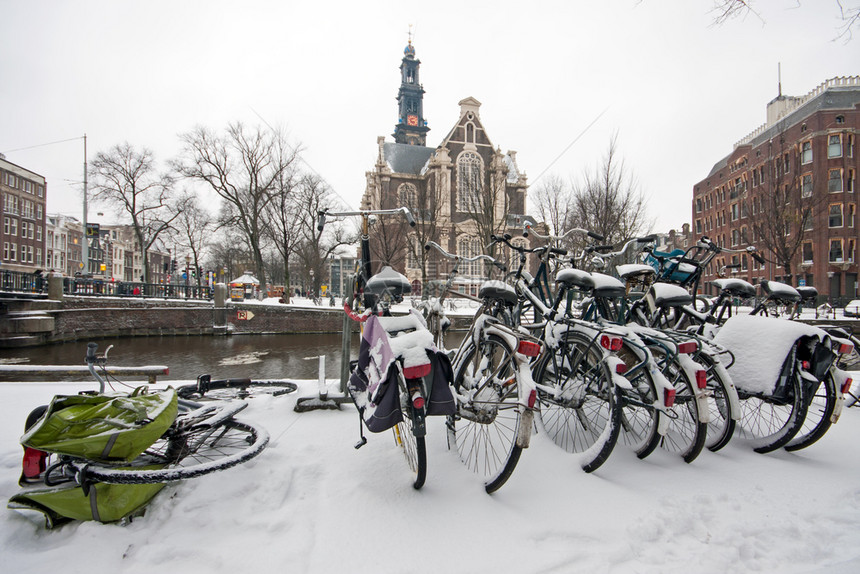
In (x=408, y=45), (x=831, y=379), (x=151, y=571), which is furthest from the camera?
(x=408, y=45)

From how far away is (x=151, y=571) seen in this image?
1596 millimetres

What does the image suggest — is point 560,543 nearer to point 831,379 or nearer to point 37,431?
point 831,379

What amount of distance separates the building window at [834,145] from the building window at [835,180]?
1.24m

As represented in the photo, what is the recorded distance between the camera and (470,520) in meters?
1.93

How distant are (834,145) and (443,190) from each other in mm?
30390

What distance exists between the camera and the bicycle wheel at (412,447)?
2.01 m

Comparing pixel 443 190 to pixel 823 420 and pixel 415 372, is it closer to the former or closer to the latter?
pixel 823 420

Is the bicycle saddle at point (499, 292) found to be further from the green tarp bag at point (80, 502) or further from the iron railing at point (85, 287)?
the iron railing at point (85, 287)

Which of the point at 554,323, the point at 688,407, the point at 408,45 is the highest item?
the point at 408,45

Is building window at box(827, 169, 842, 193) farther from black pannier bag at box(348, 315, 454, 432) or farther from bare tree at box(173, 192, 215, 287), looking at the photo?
bare tree at box(173, 192, 215, 287)

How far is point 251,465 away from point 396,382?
1.13 metres

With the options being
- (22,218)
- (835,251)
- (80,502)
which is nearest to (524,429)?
(80,502)

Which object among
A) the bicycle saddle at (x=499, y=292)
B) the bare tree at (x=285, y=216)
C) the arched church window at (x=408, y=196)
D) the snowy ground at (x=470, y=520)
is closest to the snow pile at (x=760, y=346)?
the snowy ground at (x=470, y=520)

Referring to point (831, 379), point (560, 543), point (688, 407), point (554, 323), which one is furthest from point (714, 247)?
point (560, 543)
